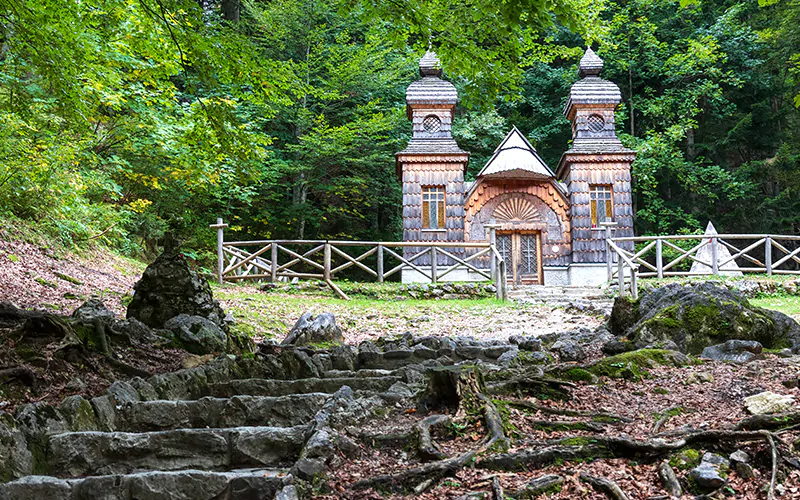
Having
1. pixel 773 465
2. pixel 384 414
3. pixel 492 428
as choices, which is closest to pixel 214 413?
pixel 384 414

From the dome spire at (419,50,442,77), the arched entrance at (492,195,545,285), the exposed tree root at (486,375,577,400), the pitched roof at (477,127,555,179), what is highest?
the dome spire at (419,50,442,77)

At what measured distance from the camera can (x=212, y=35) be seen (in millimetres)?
7504

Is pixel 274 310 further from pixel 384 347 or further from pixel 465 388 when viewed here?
pixel 465 388

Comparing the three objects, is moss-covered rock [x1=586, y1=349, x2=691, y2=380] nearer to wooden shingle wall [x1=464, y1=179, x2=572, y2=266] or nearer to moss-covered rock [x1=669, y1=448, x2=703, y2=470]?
moss-covered rock [x1=669, y1=448, x2=703, y2=470]

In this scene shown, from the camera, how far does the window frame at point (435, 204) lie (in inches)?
884

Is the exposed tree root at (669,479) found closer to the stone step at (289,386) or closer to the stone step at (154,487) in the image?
the stone step at (154,487)

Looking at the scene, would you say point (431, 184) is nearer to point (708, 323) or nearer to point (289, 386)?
point (708, 323)

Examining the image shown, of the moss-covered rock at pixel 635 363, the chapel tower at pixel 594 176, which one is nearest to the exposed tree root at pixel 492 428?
the moss-covered rock at pixel 635 363

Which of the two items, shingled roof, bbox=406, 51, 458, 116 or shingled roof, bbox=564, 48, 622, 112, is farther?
shingled roof, bbox=564, 48, 622, 112

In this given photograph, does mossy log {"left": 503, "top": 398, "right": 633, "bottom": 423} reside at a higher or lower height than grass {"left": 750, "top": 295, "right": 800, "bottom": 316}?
lower

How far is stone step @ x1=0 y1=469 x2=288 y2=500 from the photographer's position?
291cm

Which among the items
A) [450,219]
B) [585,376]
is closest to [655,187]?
[450,219]

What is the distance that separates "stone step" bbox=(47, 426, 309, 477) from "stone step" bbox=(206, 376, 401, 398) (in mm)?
1475

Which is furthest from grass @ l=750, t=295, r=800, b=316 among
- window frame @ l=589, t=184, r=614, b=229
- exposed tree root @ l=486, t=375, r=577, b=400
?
exposed tree root @ l=486, t=375, r=577, b=400
